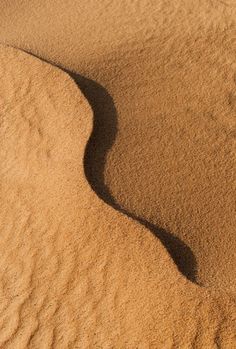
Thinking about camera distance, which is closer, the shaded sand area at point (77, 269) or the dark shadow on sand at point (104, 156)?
the shaded sand area at point (77, 269)

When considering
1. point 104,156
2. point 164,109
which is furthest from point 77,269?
point 164,109

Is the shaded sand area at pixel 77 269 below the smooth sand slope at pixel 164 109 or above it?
below

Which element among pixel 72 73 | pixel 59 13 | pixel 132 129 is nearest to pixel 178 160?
pixel 132 129

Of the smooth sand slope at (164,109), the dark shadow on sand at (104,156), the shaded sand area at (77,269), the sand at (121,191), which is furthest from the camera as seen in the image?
the smooth sand slope at (164,109)

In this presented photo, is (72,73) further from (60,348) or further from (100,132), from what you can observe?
(60,348)

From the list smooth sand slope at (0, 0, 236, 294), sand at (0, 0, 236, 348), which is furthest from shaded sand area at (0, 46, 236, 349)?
smooth sand slope at (0, 0, 236, 294)

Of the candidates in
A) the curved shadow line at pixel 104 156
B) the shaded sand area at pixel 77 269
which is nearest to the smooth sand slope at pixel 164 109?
the curved shadow line at pixel 104 156

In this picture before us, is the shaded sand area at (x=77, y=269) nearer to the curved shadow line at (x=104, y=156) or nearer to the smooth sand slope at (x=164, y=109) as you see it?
the curved shadow line at (x=104, y=156)

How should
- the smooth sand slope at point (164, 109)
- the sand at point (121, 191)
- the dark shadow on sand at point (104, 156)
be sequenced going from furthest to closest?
the smooth sand slope at point (164, 109) < the dark shadow on sand at point (104, 156) < the sand at point (121, 191)
